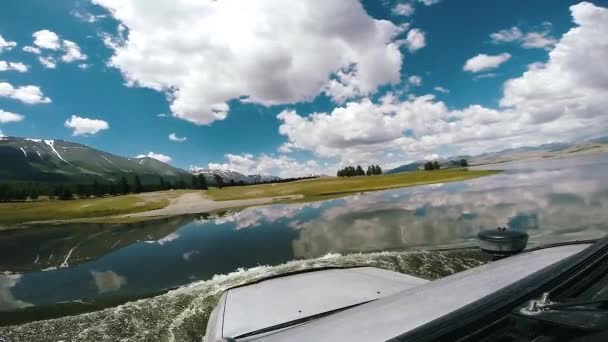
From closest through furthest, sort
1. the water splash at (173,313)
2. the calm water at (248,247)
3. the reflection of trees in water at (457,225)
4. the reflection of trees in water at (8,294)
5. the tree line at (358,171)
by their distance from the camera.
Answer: the water splash at (173,313) → the reflection of trees in water at (8,294) → the calm water at (248,247) → the reflection of trees in water at (457,225) → the tree line at (358,171)

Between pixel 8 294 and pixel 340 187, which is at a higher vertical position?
pixel 340 187

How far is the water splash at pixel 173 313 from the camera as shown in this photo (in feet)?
29.0

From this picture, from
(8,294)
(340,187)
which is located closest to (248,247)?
(8,294)

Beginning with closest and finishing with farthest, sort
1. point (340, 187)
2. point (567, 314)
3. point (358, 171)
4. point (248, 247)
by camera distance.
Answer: point (567, 314), point (248, 247), point (340, 187), point (358, 171)

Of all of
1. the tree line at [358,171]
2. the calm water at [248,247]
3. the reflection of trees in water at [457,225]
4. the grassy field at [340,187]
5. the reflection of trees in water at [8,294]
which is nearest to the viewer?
the reflection of trees in water at [8,294]

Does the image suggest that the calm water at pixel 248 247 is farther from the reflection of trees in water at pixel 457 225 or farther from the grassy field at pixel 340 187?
the grassy field at pixel 340 187

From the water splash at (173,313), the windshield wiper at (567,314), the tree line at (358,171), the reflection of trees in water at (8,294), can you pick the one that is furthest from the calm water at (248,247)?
the tree line at (358,171)

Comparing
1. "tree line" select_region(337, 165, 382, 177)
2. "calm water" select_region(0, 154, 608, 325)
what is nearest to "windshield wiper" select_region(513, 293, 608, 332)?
"calm water" select_region(0, 154, 608, 325)

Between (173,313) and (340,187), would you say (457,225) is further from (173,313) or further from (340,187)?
(340,187)

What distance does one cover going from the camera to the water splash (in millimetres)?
8836

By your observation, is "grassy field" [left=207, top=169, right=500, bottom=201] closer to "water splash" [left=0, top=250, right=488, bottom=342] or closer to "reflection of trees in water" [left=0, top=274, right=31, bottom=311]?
"reflection of trees in water" [left=0, top=274, right=31, bottom=311]

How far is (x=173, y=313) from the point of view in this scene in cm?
999

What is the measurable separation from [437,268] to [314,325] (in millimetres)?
9167

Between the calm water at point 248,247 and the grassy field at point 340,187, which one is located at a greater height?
the grassy field at point 340,187
